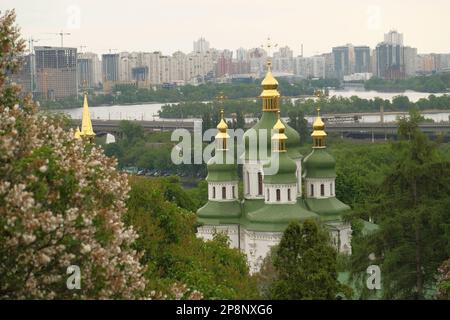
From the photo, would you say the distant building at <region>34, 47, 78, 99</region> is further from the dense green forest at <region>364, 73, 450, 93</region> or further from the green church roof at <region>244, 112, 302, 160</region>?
the green church roof at <region>244, 112, 302, 160</region>

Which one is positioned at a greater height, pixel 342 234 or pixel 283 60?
pixel 283 60

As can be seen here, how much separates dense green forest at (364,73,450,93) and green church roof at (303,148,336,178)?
8480 cm

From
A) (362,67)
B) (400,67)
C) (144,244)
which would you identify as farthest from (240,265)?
(362,67)

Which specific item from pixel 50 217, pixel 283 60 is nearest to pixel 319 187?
pixel 50 217

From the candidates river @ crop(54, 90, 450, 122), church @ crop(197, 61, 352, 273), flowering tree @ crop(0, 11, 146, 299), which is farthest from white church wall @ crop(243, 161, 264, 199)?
river @ crop(54, 90, 450, 122)

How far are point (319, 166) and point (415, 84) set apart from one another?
88.6m

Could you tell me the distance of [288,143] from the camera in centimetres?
2164

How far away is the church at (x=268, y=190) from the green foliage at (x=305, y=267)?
736cm

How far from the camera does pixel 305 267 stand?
11.4 m

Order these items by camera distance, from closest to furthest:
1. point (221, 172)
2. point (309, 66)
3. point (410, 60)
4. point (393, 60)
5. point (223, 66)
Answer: point (221, 172), point (393, 60), point (410, 60), point (223, 66), point (309, 66)

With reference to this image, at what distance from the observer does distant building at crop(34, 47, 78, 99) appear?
85.0 metres

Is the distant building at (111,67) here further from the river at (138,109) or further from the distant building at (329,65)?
the distant building at (329,65)

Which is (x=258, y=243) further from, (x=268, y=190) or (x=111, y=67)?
(x=111, y=67)

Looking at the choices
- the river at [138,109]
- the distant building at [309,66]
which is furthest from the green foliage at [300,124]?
the distant building at [309,66]
